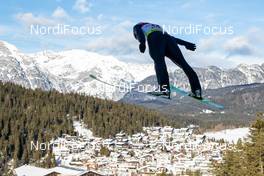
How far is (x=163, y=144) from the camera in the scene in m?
160

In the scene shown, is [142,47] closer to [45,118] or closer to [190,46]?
[190,46]

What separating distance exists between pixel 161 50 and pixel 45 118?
158903 millimetres

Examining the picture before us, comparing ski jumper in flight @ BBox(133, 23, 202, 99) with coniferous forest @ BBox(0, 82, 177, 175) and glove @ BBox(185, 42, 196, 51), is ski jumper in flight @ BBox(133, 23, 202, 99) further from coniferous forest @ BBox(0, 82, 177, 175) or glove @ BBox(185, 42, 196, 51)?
coniferous forest @ BBox(0, 82, 177, 175)

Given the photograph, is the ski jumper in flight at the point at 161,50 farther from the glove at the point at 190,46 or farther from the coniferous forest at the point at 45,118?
the coniferous forest at the point at 45,118

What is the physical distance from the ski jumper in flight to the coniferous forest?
112m

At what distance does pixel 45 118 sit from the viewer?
165625 mm

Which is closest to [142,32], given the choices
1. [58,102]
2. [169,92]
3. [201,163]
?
[169,92]

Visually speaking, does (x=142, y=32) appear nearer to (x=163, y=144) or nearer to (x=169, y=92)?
(x=169, y=92)

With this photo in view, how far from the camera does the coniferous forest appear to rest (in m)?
133

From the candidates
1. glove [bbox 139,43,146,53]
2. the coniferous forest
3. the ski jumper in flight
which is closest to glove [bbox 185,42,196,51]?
the ski jumper in flight

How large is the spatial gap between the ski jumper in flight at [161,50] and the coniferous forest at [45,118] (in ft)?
368

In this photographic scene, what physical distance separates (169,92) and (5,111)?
15733 cm

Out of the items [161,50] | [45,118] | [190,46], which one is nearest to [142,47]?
[161,50]

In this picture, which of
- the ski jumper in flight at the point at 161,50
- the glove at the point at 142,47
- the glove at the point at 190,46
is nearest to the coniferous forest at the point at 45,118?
the glove at the point at 190,46
